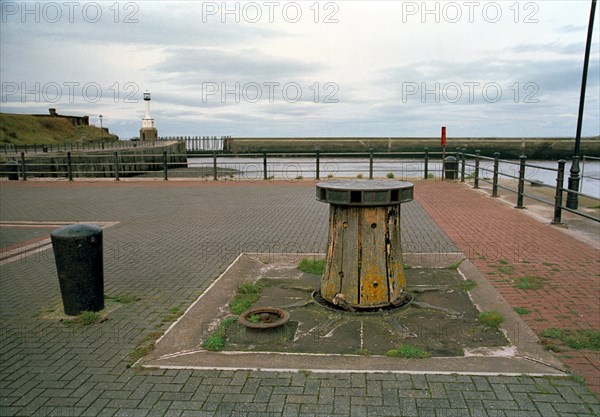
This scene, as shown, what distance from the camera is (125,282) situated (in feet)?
20.0

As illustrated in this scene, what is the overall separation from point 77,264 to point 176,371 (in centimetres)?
186

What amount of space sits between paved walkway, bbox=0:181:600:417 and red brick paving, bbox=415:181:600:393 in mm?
126

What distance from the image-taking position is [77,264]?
4914mm

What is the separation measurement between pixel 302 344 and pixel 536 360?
1.77 metres

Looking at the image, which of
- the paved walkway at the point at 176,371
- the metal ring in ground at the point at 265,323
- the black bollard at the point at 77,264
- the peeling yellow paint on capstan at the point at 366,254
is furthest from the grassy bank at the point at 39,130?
the peeling yellow paint on capstan at the point at 366,254

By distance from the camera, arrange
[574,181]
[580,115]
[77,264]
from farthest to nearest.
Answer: [580,115] < [574,181] < [77,264]

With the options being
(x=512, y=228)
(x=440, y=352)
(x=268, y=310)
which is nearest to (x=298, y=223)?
(x=512, y=228)

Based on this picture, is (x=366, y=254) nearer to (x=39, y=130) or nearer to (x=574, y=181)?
(x=574, y=181)

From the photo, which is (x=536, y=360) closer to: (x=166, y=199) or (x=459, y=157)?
(x=166, y=199)

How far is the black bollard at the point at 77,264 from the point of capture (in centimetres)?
486

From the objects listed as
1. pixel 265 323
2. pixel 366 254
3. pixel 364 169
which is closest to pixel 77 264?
pixel 265 323

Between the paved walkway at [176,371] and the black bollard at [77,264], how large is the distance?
27 cm

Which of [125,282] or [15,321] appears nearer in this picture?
[15,321]

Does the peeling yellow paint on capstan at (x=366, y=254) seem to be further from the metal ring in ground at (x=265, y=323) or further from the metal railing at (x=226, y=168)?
the metal railing at (x=226, y=168)
